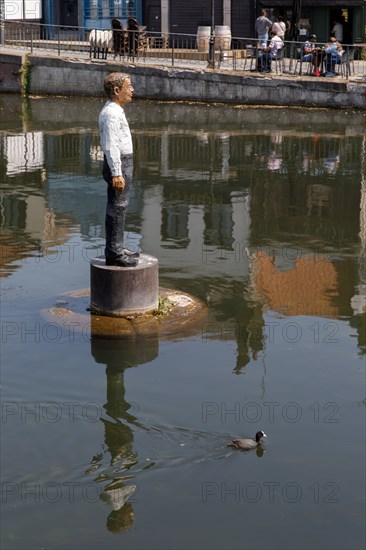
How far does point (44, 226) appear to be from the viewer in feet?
59.5

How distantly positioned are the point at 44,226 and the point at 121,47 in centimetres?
2153

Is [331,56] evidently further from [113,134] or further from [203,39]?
[113,134]

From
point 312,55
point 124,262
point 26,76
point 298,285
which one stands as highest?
point 312,55

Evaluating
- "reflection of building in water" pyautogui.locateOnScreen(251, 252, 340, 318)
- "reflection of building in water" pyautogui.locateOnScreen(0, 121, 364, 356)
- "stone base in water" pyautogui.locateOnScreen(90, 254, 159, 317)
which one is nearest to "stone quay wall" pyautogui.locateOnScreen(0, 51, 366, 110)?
"reflection of building in water" pyautogui.locateOnScreen(0, 121, 364, 356)

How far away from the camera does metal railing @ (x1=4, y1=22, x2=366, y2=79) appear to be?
36656 mm

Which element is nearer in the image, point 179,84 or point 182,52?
point 179,84

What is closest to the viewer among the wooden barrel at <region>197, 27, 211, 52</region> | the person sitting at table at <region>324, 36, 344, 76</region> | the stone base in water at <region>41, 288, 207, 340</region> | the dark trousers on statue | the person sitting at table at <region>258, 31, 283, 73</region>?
the stone base in water at <region>41, 288, 207, 340</region>

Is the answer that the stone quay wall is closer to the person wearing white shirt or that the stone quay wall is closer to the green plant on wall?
the green plant on wall

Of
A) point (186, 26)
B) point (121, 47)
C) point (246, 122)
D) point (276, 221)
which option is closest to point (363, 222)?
point (276, 221)

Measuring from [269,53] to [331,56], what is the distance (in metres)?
1.95

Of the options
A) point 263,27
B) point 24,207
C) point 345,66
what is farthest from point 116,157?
point 263,27

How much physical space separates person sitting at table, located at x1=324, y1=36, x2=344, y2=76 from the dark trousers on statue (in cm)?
2404

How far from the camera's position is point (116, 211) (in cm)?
1305

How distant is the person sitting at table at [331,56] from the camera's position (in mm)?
35781
